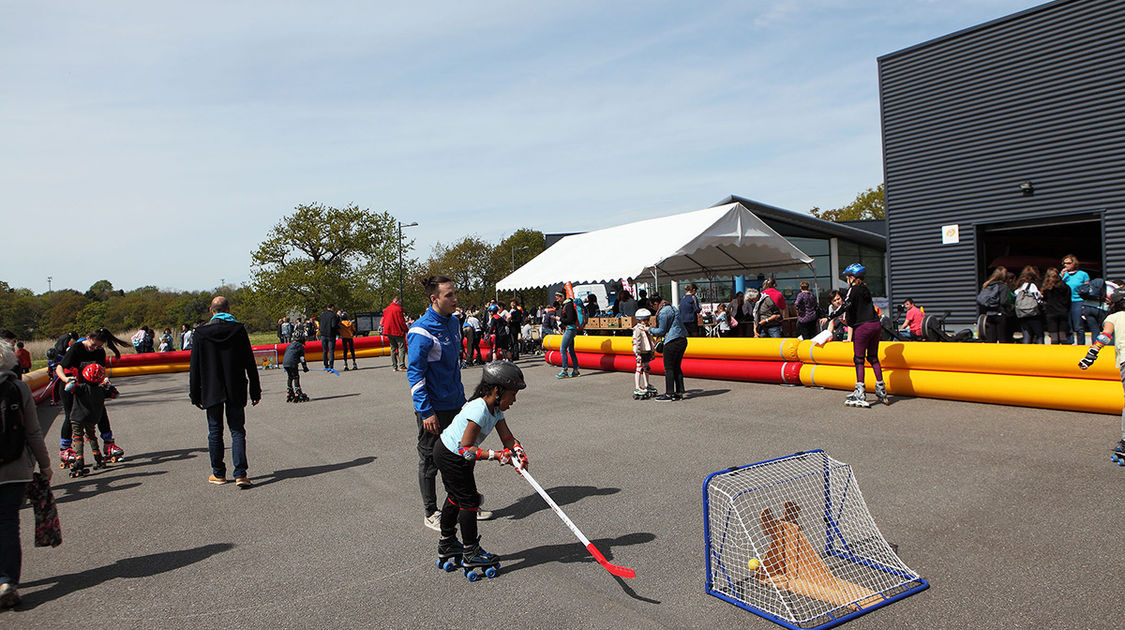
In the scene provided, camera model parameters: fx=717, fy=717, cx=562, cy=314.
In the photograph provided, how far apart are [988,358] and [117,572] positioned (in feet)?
31.8

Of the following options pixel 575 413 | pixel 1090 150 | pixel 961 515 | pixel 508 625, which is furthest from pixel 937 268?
pixel 508 625

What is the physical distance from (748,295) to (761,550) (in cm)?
1382

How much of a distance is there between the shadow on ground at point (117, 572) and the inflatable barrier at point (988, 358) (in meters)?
8.89

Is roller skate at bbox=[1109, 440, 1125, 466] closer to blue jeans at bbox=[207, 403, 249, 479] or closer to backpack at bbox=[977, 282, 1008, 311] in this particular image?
backpack at bbox=[977, 282, 1008, 311]

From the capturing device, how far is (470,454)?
4348 millimetres

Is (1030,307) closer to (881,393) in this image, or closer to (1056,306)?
(1056,306)

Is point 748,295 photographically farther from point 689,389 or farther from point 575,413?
point 575,413

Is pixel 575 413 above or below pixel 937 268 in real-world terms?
below

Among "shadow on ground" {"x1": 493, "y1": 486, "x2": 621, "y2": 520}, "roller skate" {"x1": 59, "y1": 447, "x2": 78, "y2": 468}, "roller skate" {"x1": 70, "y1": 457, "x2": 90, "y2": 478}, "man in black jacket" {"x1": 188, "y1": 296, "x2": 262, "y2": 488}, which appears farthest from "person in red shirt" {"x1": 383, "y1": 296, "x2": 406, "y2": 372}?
"shadow on ground" {"x1": 493, "y1": 486, "x2": 621, "y2": 520}

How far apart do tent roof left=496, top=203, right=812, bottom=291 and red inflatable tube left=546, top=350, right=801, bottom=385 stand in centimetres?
197

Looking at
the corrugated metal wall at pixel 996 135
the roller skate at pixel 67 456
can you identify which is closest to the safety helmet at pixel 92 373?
the roller skate at pixel 67 456

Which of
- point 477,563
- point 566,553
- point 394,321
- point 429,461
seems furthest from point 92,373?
point 394,321

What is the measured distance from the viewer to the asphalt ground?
156 inches

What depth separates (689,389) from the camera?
12555 mm
